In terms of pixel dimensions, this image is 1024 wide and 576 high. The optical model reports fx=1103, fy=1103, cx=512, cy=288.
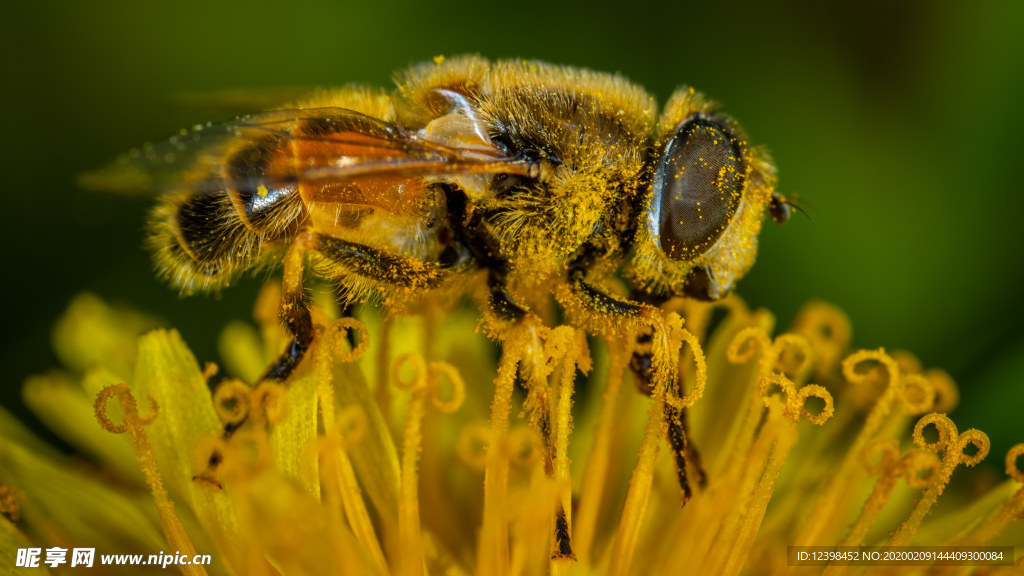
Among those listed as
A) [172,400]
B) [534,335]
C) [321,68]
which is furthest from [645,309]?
[321,68]

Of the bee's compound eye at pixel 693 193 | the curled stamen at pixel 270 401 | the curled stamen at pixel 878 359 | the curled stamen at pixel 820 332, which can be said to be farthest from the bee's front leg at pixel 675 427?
the curled stamen at pixel 270 401

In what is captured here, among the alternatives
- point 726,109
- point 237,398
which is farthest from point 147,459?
point 726,109

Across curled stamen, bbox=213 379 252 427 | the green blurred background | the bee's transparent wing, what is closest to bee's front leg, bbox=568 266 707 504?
the bee's transparent wing

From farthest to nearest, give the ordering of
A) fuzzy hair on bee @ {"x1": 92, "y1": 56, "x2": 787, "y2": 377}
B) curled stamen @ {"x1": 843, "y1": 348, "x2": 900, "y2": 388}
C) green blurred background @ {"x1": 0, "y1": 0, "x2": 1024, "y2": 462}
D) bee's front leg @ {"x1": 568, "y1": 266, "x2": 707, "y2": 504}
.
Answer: green blurred background @ {"x1": 0, "y1": 0, "x2": 1024, "y2": 462}
curled stamen @ {"x1": 843, "y1": 348, "x2": 900, "y2": 388}
bee's front leg @ {"x1": 568, "y1": 266, "x2": 707, "y2": 504}
fuzzy hair on bee @ {"x1": 92, "y1": 56, "x2": 787, "y2": 377}

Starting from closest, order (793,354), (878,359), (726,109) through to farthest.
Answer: (878,359) < (793,354) < (726,109)

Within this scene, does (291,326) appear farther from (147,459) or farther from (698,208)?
(698,208)

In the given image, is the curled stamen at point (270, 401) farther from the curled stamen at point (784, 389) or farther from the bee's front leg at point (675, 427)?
the curled stamen at point (784, 389)

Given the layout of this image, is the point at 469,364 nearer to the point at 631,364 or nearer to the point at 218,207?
the point at 631,364

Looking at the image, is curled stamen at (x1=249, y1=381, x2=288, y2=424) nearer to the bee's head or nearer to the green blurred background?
the bee's head
